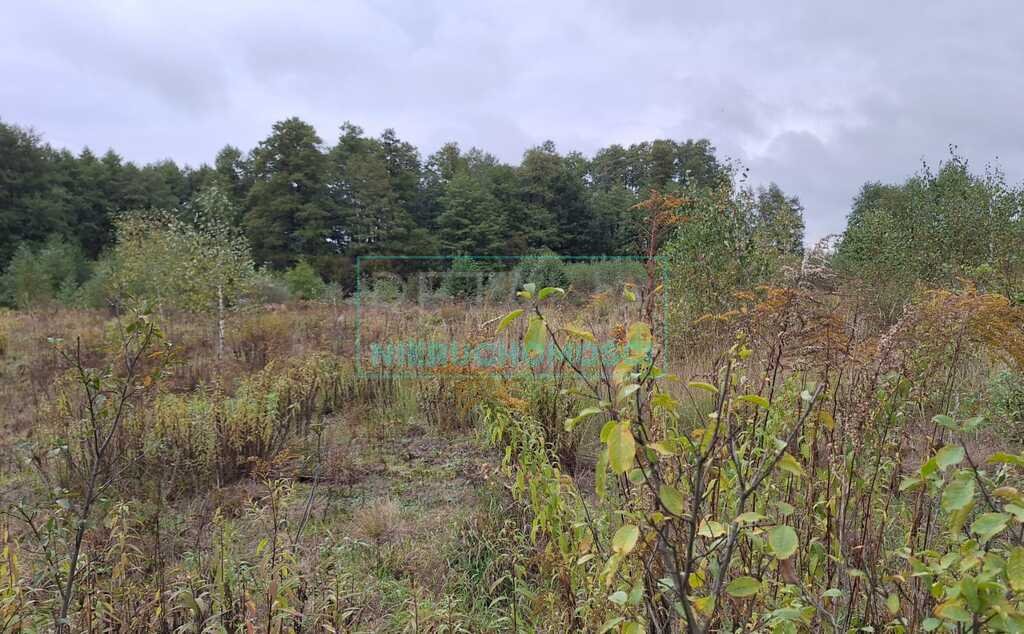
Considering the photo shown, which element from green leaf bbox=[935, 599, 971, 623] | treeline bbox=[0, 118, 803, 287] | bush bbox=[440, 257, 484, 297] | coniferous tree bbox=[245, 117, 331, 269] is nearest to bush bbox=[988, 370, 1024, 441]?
green leaf bbox=[935, 599, 971, 623]

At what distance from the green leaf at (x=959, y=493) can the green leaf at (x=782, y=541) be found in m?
0.22

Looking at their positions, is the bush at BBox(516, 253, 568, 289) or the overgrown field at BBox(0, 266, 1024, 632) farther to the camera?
the bush at BBox(516, 253, 568, 289)

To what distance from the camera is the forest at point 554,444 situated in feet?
3.99

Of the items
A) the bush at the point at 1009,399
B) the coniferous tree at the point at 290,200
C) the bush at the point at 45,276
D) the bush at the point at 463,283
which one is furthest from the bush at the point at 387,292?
the coniferous tree at the point at 290,200

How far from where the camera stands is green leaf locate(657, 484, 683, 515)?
98 cm

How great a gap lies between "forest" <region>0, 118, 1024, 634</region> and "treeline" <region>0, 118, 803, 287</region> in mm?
12895

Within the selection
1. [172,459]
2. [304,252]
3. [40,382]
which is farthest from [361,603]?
[304,252]

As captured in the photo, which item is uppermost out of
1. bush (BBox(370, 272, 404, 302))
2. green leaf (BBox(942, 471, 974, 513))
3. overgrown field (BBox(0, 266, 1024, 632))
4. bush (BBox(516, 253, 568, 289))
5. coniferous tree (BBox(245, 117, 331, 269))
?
coniferous tree (BBox(245, 117, 331, 269))

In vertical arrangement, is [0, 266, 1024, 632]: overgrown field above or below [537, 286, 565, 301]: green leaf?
below

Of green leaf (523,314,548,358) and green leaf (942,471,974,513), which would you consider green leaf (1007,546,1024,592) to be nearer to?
green leaf (942,471,974,513)

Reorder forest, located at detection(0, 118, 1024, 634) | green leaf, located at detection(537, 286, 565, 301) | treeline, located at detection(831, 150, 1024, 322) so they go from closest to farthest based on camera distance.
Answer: green leaf, located at detection(537, 286, 565, 301), forest, located at detection(0, 118, 1024, 634), treeline, located at detection(831, 150, 1024, 322)

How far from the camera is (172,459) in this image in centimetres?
407

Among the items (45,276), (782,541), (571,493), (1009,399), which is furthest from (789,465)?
(45,276)

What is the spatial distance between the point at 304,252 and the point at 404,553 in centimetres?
2940
